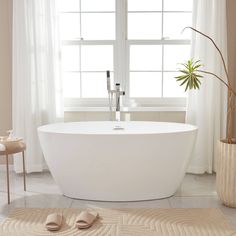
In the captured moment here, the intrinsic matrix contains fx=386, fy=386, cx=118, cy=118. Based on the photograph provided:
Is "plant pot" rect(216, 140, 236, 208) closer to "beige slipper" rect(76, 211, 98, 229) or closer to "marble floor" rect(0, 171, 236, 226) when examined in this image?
"marble floor" rect(0, 171, 236, 226)

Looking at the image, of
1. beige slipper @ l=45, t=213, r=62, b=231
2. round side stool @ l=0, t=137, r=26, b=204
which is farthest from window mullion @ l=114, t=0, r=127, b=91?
beige slipper @ l=45, t=213, r=62, b=231

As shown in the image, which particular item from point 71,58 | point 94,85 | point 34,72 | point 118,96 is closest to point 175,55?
point 118,96

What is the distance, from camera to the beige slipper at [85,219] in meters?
2.81

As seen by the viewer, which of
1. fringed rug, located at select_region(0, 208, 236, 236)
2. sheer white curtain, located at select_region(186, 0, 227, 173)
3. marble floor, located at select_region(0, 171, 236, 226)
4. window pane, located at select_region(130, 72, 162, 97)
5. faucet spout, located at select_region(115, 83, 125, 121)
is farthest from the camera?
window pane, located at select_region(130, 72, 162, 97)

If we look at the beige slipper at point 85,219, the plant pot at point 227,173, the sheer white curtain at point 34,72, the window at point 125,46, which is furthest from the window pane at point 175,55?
the beige slipper at point 85,219

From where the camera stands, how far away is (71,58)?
457cm

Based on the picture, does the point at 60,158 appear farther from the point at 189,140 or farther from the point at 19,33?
the point at 19,33

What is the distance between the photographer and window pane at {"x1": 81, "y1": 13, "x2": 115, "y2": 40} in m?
4.52

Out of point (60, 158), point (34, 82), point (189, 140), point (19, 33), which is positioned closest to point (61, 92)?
point (34, 82)

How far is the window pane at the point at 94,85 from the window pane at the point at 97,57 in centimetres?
8

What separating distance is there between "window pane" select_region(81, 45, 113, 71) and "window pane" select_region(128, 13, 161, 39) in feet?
1.07

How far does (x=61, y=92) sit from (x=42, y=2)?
0.99 meters

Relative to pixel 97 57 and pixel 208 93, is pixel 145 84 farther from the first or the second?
pixel 208 93

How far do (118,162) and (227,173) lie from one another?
91cm
